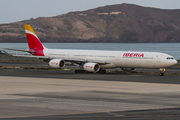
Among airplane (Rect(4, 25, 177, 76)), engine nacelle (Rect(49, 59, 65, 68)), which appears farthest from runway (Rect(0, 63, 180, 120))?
engine nacelle (Rect(49, 59, 65, 68))

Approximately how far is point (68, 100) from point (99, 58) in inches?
1320

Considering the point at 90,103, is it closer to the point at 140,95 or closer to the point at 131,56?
the point at 140,95

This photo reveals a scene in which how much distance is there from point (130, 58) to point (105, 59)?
15.2 ft

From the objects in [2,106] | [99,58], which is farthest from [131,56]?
[2,106]

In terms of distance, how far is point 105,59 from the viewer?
6034 centimetres

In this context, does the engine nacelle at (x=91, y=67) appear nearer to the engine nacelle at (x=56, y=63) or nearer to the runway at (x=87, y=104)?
the engine nacelle at (x=56, y=63)

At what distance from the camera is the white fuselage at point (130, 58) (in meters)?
55.8

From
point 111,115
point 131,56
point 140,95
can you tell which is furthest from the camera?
point 131,56

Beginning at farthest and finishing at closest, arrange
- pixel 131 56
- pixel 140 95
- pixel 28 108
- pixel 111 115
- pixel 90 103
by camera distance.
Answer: pixel 131 56 → pixel 140 95 → pixel 90 103 → pixel 28 108 → pixel 111 115

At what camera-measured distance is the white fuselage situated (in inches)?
2197

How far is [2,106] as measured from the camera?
24375 millimetres

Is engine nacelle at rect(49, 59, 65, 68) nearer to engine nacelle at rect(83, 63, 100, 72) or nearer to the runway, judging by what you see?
engine nacelle at rect(83, 63, 100, 72)

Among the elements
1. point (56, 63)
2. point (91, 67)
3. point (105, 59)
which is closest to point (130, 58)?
point (105, 59)

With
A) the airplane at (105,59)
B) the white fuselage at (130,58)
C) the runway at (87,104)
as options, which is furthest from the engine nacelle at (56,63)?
the runway at (87,104)
